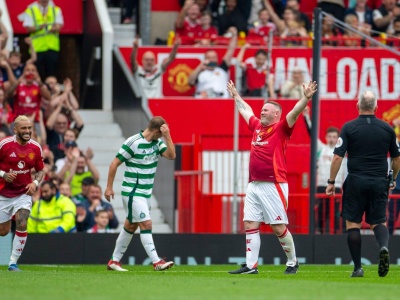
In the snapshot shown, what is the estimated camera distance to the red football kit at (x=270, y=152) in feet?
50.0

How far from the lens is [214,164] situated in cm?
2236

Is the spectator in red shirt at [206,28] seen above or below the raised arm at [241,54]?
above

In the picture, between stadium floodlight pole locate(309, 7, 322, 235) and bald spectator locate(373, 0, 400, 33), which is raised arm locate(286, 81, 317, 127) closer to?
stadium floodlight pole locate(309, 7, 322, 235)

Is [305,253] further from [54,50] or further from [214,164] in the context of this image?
[54,50]

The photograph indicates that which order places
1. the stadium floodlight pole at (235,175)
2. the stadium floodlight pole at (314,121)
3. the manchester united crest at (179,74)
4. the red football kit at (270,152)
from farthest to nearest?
the manchester united crest at (179,74) → the stadium floodlight pole at (235,175) → the stadium floodlight pole at (314,121) → the red football kit at (270,152)

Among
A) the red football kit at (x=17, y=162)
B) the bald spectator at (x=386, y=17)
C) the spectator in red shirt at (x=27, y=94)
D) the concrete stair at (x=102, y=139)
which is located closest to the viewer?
the red football kit at (x=17, y=162)

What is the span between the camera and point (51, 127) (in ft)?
75.0

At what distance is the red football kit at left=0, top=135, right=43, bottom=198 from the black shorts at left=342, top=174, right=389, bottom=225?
3.98 meters

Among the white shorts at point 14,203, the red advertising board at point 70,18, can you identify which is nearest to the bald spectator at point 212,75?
the red advertising board at point 70,18

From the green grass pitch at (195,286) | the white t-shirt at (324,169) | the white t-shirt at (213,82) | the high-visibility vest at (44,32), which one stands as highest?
the high-visibility vest at (44,32)

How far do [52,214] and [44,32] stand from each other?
5.22 metres

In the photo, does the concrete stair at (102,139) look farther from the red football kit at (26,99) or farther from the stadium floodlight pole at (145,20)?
the stadium floodlight pole at (145,20)

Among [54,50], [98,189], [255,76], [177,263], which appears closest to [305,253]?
[177,263]

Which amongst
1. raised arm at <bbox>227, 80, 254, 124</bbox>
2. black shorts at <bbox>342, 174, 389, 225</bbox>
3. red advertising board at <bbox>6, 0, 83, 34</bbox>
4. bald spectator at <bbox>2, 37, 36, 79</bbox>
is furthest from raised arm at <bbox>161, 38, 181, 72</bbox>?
black shorts at <bbox>342, 174, 389, 225</bbox>
